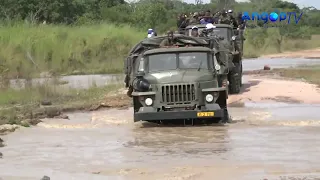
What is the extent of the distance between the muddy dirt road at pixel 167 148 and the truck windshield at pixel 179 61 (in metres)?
1.27

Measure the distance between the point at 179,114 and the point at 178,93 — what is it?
0.48 meters

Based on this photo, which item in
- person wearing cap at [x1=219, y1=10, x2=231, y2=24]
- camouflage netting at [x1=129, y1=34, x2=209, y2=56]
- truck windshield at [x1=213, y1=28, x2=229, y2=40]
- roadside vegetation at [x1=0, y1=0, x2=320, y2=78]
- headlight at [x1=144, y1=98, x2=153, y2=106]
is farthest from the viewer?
roadside vegetation at [x1=0, y1=0, x2=320, y2=78]

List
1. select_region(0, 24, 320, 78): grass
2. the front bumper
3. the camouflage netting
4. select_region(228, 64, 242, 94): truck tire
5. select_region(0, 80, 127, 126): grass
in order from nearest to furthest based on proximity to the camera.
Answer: the front bumper
the camouflage netting
select_region(0, 80, 127, 126): grass
select_region(228, 64, 242, 94): truck tire
select_region(0, 24, 320, 78): grass

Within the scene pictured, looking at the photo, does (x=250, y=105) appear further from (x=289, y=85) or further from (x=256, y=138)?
(x=256, y=138)

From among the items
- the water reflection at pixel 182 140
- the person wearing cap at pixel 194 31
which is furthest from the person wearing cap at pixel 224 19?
the water reflection at pixel 182 140

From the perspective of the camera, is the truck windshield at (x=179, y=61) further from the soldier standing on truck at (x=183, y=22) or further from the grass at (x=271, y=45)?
the grass at (x=271, y=45)

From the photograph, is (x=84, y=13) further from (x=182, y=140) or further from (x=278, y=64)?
(x=182, y=140)

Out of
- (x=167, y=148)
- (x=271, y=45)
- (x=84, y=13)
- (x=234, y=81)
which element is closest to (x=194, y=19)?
(x=234, y=81)

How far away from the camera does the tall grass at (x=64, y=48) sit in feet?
95.2

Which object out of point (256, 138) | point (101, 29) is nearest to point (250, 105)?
point (256, 138)

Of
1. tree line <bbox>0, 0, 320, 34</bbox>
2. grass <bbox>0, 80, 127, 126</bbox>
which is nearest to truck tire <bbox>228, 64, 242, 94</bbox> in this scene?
grass <bbox>0, 80, 127, 126</bbox>

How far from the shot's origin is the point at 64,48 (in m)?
32.8

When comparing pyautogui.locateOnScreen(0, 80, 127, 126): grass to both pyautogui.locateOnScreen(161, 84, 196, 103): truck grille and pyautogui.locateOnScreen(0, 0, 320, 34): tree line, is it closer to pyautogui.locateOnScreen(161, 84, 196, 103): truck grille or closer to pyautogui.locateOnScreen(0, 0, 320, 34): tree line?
pyautogui.locateOnScreen(161, 84, 196, 103): truck grille

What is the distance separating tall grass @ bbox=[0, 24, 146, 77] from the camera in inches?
1143
